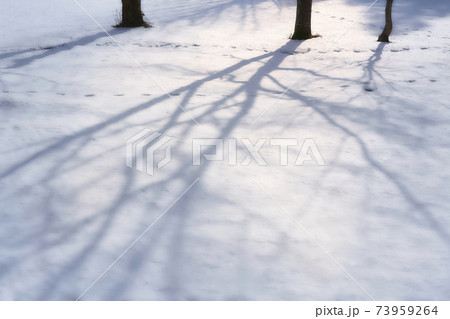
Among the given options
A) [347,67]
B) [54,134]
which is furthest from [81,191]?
[347,67]

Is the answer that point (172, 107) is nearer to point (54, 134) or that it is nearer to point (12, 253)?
point (54, 134)

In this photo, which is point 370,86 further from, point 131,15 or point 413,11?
point 413,11

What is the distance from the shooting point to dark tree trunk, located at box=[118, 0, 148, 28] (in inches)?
410

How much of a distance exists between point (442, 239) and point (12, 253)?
2.89 metres

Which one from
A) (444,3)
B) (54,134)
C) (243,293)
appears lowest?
(243,293)

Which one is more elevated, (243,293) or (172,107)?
(172,107)

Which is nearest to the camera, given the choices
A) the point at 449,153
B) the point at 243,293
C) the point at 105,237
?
the point at 243,293

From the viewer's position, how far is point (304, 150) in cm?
435

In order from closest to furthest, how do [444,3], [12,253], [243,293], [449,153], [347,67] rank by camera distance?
[243,293], [12,253], [449,153], [347,67], [444,3]

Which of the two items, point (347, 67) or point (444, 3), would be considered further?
point (444, 3)
